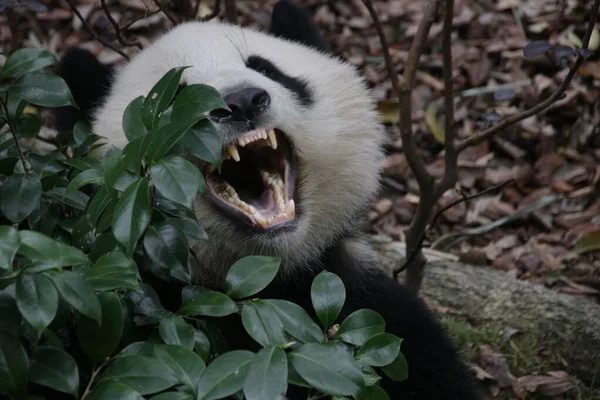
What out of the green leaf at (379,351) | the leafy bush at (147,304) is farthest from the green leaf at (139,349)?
the green leaf at (379,351)

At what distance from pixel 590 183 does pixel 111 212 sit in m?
4.52

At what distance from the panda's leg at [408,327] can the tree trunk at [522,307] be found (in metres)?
0.93

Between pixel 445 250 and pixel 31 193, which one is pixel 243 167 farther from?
pixel 445 250

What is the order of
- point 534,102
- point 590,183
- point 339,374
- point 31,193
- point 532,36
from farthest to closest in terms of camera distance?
1. point 532,36
2. point 534,102
3. point 590,183
4. point 31,193
5. point 339,374

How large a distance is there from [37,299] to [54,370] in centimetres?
25

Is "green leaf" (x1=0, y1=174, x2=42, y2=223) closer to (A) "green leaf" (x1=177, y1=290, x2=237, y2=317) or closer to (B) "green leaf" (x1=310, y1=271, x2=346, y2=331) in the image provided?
(A) "green leaf" (x1=177, y1=290, x2=237, y2=317)

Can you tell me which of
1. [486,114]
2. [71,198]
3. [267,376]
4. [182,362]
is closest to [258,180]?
[71,198]

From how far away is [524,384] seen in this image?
163 inches

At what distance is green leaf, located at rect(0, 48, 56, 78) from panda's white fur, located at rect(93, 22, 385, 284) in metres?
0.67

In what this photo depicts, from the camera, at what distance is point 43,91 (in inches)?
97.9

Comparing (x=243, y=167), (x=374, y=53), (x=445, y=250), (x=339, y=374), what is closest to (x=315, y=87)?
(x=243, y=167)

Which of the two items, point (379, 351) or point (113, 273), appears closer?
point (113, 273)

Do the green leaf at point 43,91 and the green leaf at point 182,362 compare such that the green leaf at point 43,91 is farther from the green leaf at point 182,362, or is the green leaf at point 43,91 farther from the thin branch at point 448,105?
the thin branch at point 448,105

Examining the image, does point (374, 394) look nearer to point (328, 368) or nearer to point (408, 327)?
point (328, 368)
